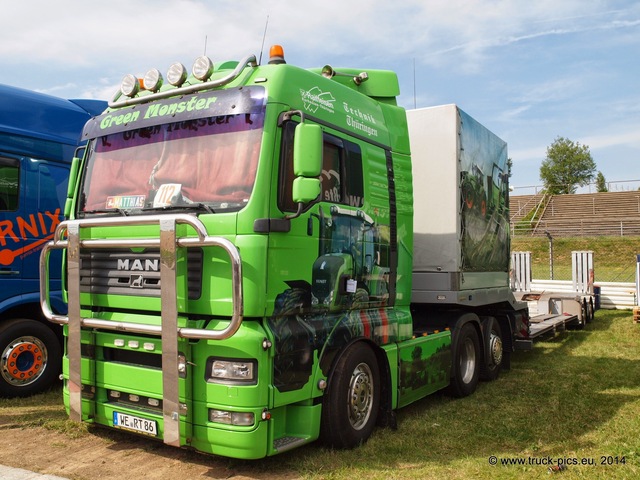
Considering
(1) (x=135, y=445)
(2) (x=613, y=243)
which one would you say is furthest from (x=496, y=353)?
(2) (x=613, y=243)

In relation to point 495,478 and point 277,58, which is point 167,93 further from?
point 495,478

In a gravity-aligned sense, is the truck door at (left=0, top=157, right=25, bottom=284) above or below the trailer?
above

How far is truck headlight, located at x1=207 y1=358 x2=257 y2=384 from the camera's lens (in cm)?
426

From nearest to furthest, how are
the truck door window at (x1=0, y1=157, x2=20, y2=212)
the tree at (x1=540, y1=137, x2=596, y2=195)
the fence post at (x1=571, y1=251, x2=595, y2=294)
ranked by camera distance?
the truck door window at (x1=0, y1=157, x2=20, y2=212) < the fence post at (x1=571, y1=251, x2=595, y2=294) < the tree at (x1=540, y1=137, x2=596, y2=195)

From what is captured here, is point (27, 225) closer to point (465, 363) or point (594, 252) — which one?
point (465, 363)

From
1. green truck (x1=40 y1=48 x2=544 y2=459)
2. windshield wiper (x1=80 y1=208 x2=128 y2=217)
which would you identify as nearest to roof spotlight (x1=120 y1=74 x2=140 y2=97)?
green truck (x1=40 y1=48 x2=544 y2=459)

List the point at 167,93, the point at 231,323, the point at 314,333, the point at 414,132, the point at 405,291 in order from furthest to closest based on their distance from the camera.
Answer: the point at 414,132, the point at 405,291, the point at 167,93, the point at 314,333, the point at 231,323

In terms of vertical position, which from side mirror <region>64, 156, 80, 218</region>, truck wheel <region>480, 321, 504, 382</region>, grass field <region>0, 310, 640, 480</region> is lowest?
grass field <region>0, 310, 640, 480</region>

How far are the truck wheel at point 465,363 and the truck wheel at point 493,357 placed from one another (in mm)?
167

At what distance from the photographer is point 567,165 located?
62.6 m

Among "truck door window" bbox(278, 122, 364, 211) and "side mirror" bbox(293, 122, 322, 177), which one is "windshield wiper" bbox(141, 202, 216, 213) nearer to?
"truck door window" bbox(278, 122, 364, 211)

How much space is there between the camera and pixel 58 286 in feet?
23.3

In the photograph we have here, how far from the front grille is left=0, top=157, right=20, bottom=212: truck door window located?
250cm

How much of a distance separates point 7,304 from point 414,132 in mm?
5224
